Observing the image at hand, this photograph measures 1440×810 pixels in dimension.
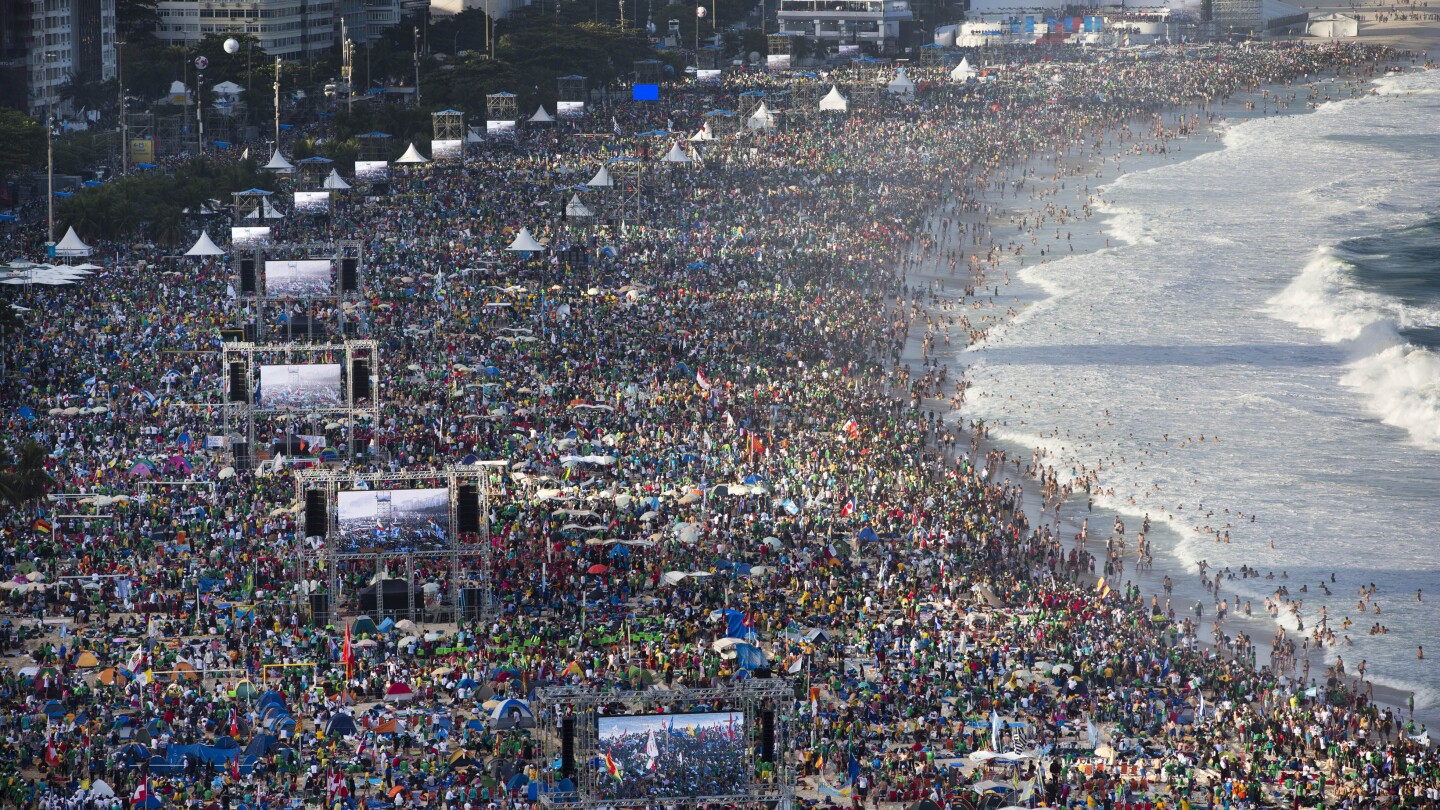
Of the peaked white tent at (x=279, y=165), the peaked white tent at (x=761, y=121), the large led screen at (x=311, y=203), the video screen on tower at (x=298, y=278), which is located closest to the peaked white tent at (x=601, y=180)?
the large led screen at (x=311, y=203)

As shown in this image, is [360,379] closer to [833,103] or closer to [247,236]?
[247,236]

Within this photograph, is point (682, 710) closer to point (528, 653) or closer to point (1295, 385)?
point (528, 653)

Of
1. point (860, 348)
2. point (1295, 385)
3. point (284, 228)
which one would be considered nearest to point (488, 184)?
point (284, 228)

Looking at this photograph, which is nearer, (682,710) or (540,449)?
(682,710)

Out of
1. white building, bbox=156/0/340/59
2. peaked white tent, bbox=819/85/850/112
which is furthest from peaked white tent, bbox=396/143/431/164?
white building, bbox=156/0/340/59

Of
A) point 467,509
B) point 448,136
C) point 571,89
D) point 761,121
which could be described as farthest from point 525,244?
point 571,89

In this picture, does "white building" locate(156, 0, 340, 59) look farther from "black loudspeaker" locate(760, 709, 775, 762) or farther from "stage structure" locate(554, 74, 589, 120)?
"black loudspeaker" locate(760, 709, 775, 762)
